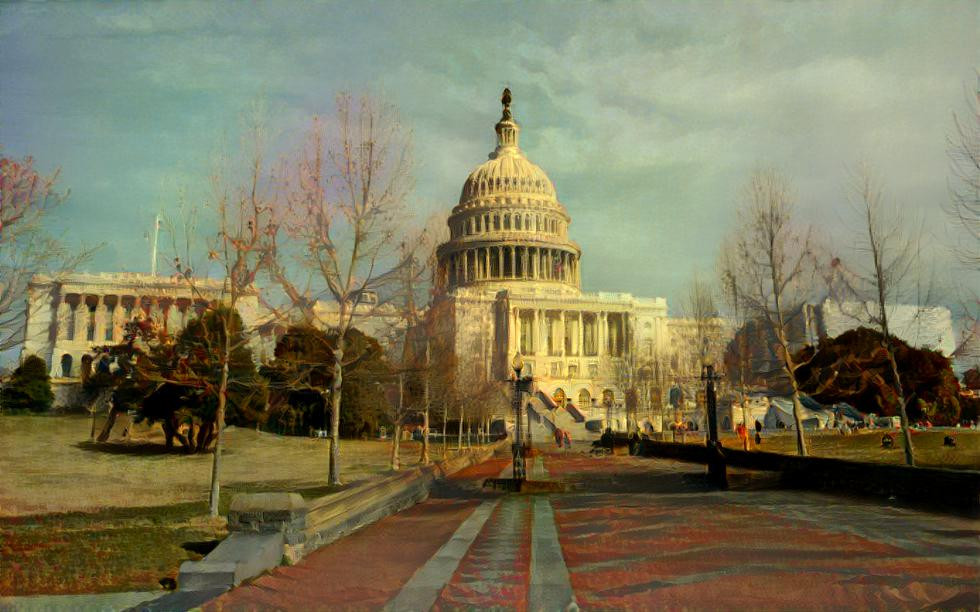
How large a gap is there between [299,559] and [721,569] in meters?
4.69

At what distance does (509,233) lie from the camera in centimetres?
11106

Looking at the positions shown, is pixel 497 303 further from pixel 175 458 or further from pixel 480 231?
pixel 175 458

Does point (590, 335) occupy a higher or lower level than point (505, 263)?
lower

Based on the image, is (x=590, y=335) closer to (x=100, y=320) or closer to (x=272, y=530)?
(x=100, y=320)

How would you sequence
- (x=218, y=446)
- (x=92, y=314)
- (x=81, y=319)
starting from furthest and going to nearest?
(x=92, y=314) < (x=81, y=319) < (x=218, y=446)

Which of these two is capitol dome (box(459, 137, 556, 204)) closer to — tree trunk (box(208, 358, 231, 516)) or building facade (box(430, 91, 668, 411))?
building facade (box(430, 91, 668, 411))

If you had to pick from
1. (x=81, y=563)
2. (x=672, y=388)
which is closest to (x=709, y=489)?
(x=81, y=563)

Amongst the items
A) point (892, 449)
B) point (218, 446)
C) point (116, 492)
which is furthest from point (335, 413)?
point (892, 449)

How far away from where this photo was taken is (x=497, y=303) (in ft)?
336

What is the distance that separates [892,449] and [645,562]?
3062 centimetres

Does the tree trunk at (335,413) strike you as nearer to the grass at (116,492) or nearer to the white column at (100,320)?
the grass at (116,492)

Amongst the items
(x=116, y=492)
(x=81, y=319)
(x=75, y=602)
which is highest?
(x=81, y=319)

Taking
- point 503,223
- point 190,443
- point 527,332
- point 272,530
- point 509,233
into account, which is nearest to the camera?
point 272,530

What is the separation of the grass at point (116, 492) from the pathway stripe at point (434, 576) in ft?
10.2
